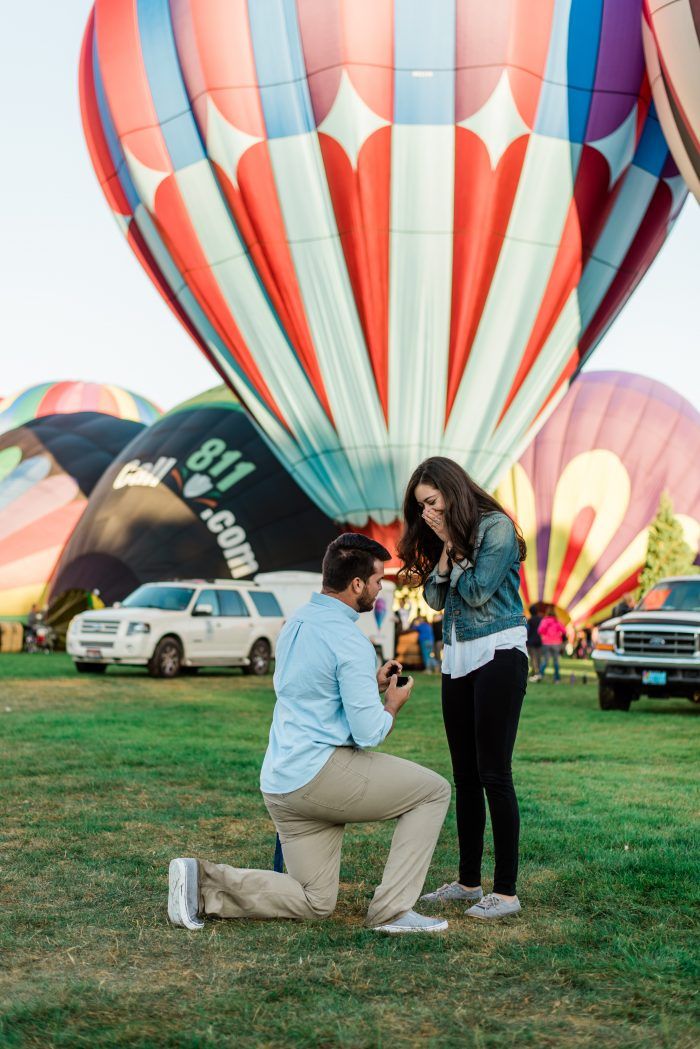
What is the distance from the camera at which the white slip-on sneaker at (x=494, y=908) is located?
4293 mm

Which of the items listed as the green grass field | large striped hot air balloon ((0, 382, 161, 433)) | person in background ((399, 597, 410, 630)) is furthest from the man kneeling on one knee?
large striped hot air balloon ((0, 382, 161, 433))

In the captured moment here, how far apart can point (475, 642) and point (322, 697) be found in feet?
2.27

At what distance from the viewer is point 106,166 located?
2083 cm

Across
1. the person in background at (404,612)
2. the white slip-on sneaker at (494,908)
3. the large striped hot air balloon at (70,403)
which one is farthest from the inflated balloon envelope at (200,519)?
the white slip-on sneaker at (494,908)

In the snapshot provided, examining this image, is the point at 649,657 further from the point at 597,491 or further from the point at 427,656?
the point at 597,491

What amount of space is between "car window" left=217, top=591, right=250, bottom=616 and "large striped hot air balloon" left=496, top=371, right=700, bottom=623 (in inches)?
452

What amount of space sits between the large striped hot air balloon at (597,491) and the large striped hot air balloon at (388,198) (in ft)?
35.7

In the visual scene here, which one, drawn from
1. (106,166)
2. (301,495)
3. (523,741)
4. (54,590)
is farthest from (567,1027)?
(54,590)

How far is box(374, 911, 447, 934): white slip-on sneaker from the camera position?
408 cm

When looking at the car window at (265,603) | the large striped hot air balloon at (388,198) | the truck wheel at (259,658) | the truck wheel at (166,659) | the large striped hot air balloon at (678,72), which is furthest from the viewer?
the car window at (265,603)

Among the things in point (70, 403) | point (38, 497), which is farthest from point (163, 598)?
point (70, 403)

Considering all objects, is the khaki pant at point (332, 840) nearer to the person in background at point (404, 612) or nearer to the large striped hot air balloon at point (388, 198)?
the large striped hot air balloon at point (388, 198)

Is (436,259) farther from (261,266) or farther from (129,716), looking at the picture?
(129,716)

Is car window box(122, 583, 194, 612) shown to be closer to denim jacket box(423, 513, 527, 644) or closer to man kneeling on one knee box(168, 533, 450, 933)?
denim jacket box(423, 513, 527, 644)
